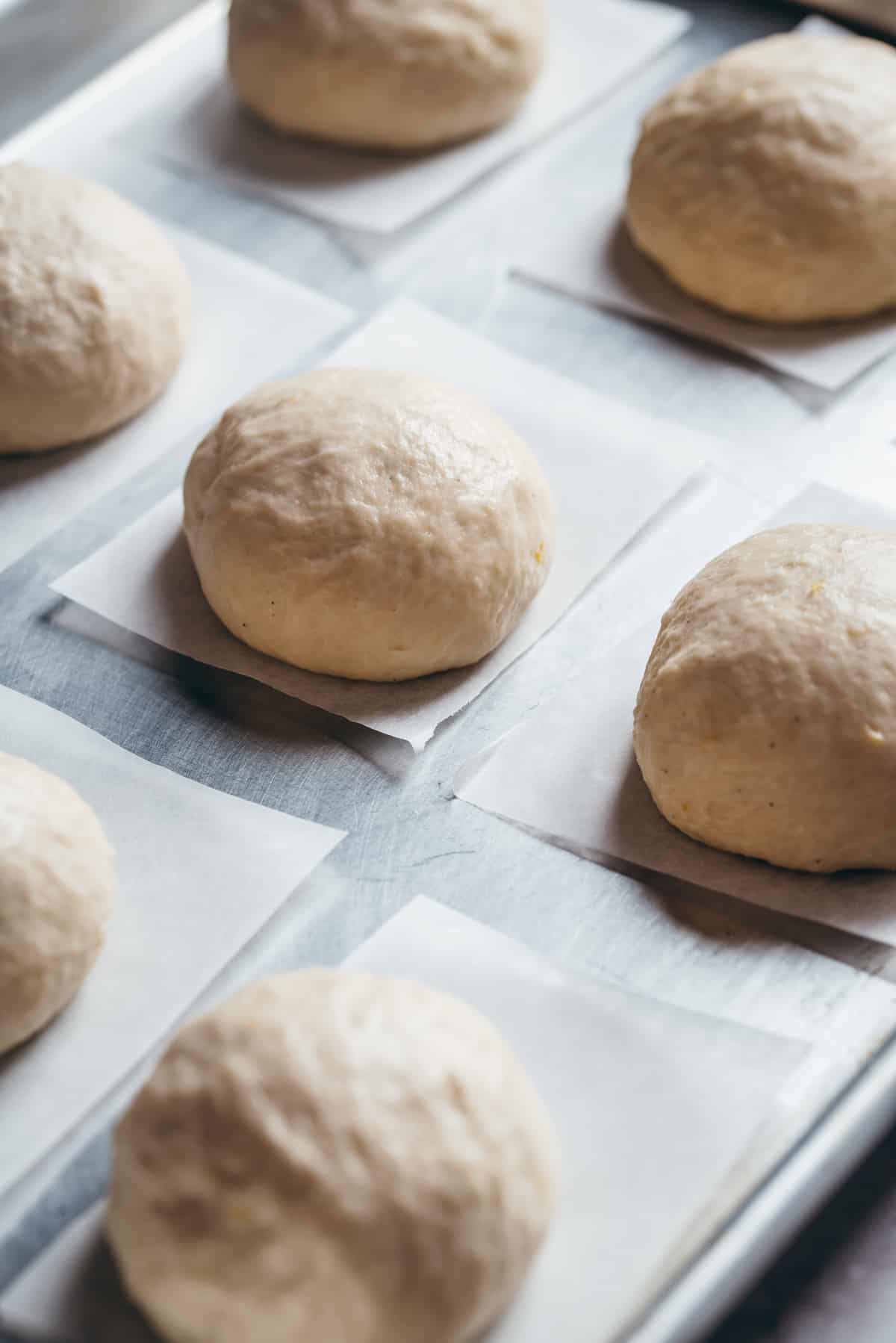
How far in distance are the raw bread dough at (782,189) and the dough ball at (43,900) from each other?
1.31 metres

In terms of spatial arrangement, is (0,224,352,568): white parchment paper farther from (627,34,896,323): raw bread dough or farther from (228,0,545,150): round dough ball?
(627,34,896,323): raw bread dough

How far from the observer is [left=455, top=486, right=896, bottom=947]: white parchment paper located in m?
1.57

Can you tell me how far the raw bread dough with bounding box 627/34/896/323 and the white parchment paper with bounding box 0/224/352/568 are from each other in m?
0.56

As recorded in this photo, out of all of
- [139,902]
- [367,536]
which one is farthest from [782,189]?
[139,902]

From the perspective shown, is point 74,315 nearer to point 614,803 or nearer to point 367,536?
point 367,536

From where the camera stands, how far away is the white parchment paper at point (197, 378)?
204 cm

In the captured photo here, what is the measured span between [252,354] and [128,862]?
3.07 feet

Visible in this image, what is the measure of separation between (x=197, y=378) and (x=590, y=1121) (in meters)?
1.31

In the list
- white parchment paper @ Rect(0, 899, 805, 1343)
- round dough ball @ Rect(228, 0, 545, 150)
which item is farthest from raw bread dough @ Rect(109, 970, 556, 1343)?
round dough ball @ Rect(228, 0, 545, 150)

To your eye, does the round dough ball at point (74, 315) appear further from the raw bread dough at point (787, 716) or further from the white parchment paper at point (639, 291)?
the raw bread dough at point (787, 716)

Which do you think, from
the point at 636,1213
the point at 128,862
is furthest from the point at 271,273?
the point at 636,1213

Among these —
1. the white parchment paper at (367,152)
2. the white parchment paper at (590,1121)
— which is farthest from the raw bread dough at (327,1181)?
the white parchment paper at (367,152)

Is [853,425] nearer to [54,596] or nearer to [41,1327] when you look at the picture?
[54,596]

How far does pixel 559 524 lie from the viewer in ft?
6.49
